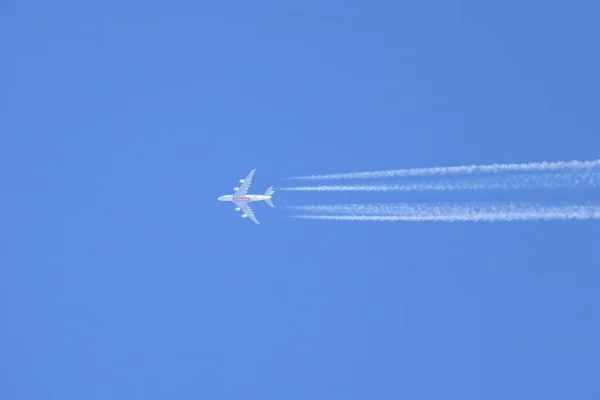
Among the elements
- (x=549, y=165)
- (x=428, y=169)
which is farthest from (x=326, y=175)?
(x=549, y=165)

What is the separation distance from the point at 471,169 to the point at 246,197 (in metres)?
6.84

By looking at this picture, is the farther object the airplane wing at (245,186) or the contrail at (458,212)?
the airplane wing at (245,186)

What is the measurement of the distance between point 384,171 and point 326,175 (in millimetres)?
1776

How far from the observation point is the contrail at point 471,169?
21.4 metres

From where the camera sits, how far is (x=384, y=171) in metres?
24.0

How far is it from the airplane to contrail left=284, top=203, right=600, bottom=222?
1.07 meters

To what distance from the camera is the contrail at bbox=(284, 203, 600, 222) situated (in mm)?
21125

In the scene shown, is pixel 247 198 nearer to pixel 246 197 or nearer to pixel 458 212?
pixel 246 197

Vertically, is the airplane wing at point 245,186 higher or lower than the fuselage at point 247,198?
higher

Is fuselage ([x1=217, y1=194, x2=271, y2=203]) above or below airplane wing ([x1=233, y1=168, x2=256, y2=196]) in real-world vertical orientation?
below

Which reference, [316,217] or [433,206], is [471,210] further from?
[316,217]

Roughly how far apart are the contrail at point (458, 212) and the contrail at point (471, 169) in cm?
89

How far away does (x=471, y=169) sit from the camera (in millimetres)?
22891

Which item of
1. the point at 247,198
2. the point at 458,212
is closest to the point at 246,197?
the point at 247,198
